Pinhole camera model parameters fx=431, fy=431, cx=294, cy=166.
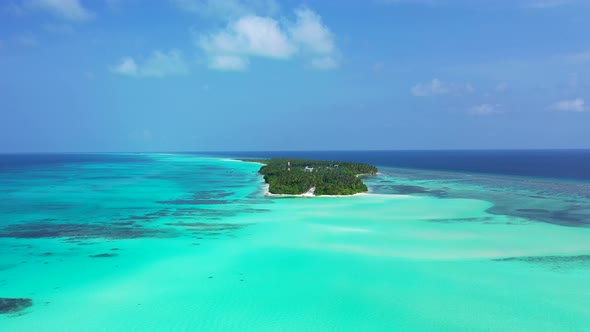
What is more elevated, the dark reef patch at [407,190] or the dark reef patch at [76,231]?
the dark reef patch at [407,190]

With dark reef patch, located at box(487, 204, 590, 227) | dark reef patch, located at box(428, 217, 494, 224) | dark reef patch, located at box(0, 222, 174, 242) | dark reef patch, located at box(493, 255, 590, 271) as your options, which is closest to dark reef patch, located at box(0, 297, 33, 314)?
dark reef patch, located at box(0, 222, 174, 242)

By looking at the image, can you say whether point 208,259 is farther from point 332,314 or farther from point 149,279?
point 332,314

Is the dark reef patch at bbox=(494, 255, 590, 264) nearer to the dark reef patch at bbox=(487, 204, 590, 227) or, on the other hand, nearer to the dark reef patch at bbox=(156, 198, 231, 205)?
the dark reef patch at bbox=(487, 204, 590, 227)

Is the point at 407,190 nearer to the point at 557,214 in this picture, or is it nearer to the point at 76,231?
the point at 557,214

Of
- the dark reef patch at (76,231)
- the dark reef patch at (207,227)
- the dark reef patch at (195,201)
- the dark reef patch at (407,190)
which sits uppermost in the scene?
the dark reef patch at (407,190)

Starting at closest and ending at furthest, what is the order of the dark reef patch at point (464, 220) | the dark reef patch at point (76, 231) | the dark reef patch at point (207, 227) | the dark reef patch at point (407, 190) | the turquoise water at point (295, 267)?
the turquoise water at point (295, 267) < the dark reef patch at point (76, 231) < the dark reef patch at point (207, 227) < the dark reef patch at point (464, 220) < the dark reef patch at point (407, 190)

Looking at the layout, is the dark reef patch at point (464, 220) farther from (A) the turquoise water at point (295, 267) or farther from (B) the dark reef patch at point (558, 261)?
(B) the dark reef patch at point (558, 261)

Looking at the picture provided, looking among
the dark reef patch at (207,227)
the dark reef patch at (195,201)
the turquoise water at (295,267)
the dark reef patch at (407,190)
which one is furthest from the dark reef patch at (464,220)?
the dark reef patch at (195,201)
